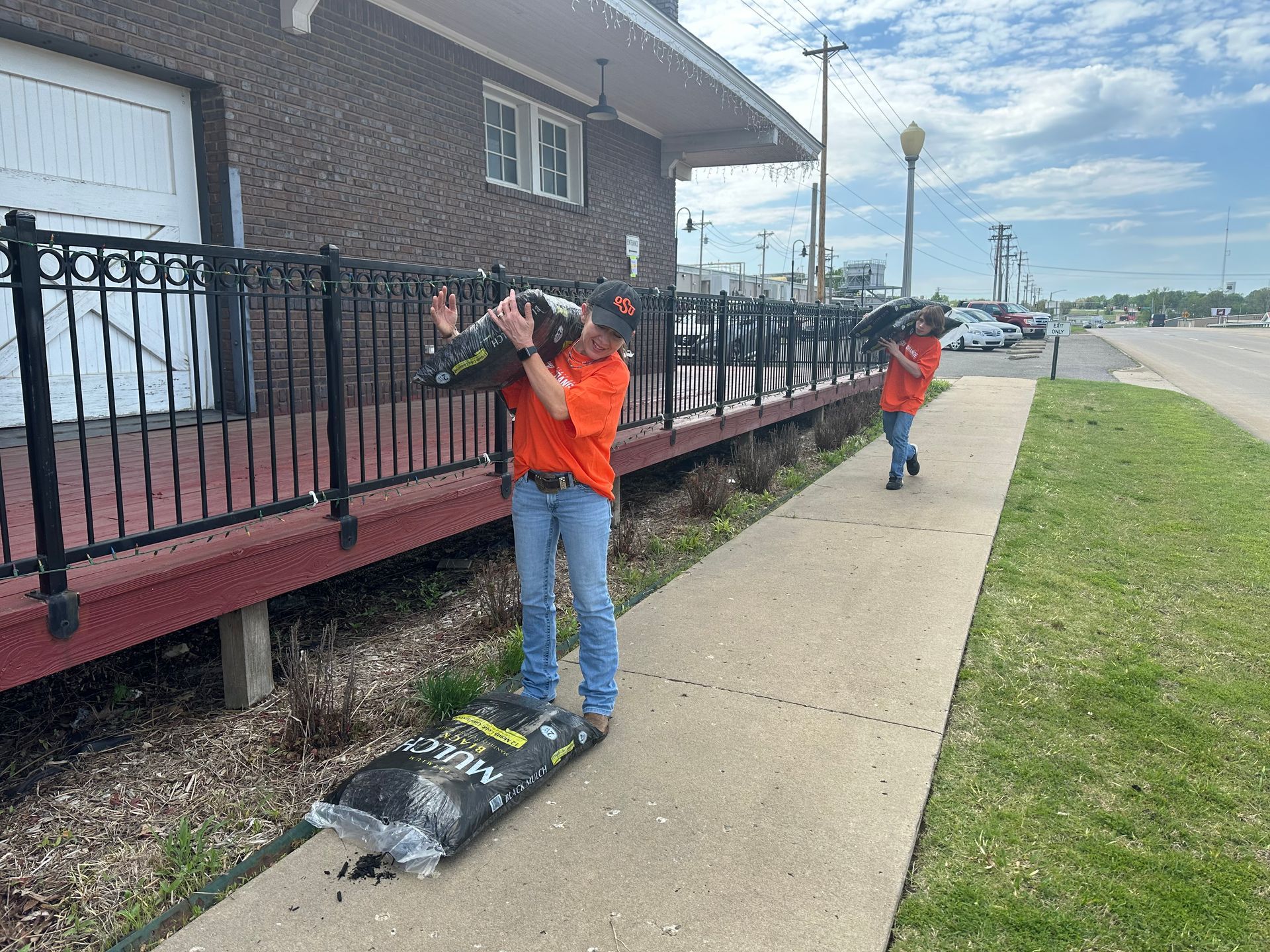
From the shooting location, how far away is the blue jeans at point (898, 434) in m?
8.30

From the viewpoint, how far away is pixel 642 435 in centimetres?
700

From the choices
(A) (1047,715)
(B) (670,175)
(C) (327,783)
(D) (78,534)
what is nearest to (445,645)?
(C) (327,783)

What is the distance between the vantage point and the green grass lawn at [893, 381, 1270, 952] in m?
2.62

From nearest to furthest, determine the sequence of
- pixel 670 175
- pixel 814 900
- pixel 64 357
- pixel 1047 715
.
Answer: pixel 814 900
pixel 1047 715
pixel 64 357
pixel 670 175

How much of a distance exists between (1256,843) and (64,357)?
22.2 ft

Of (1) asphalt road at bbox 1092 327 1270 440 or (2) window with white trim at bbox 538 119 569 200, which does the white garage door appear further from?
(1) asphalt road at bbox 1092 327 1270 440

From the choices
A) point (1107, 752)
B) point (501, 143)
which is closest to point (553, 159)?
point (501, 143)

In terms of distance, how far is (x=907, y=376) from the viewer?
8.15m

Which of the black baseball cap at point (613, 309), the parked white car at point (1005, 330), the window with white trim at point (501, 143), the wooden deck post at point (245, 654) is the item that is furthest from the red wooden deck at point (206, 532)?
the parked white car at point (1005, 330)

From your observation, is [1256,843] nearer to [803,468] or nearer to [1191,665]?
[1191,665]

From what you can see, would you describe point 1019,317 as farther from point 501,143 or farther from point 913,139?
point 501,143

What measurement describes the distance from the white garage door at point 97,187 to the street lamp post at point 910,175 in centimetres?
1141

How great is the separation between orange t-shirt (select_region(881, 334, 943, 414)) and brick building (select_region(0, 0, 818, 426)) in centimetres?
396

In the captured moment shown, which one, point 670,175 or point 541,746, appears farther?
point 670,175
